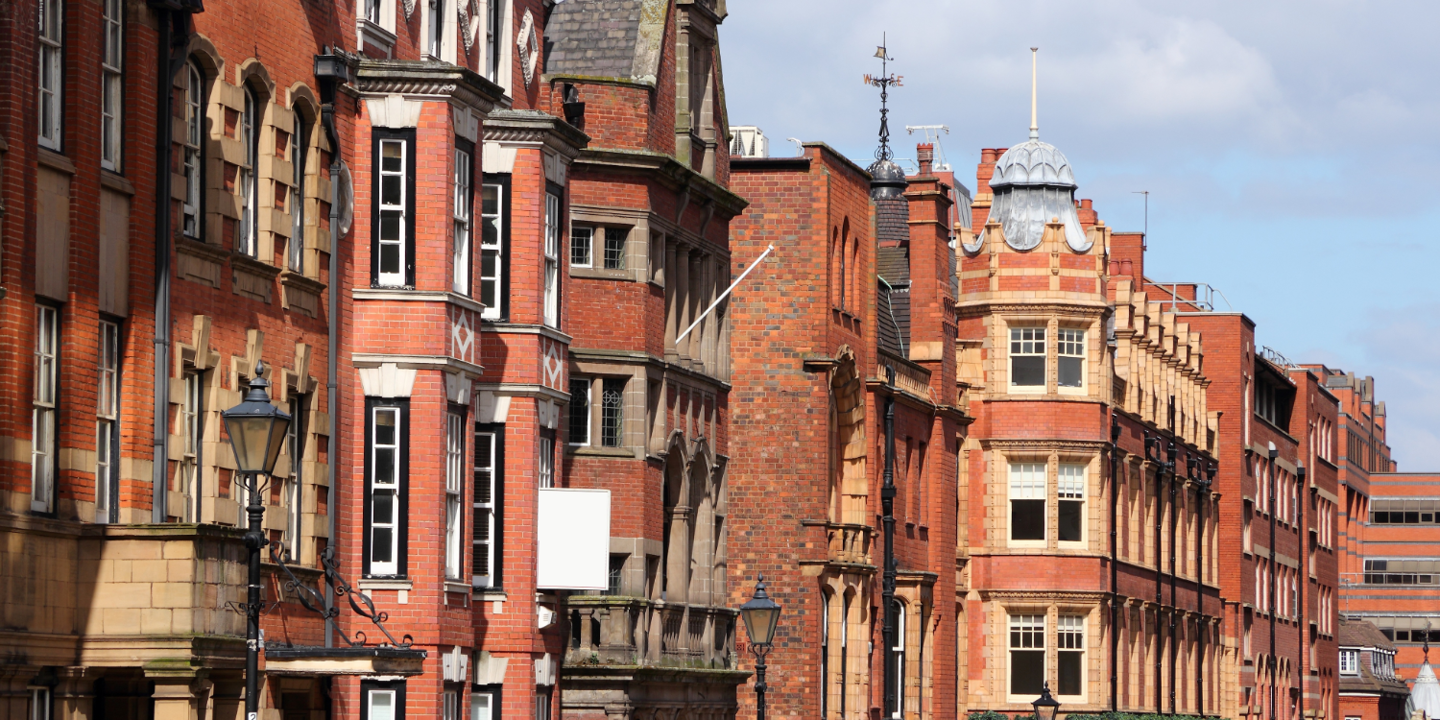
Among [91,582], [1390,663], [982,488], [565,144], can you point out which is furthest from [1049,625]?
[1390,663]

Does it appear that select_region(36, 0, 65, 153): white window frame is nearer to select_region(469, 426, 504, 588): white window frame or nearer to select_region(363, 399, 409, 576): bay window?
select_region(363, 399, 409, 576): bay window

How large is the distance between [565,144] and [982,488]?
3197 centimetres

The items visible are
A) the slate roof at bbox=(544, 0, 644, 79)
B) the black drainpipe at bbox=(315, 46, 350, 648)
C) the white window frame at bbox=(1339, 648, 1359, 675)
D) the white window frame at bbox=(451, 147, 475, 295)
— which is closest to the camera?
the black drainpipe at bbox=(315, 46, 350, 648)

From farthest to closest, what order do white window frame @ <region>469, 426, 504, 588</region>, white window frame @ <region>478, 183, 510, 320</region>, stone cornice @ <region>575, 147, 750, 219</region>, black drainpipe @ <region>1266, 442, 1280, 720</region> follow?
black drainpipe @ <region>1266, 442, 1280, 720</region>
stone cornice @ <region>575, 147, 750, 219</region>
white window frame @ <region>478, 183, 510, 320</region>
white window frame @ <region>469, 426, 504, 588</region>

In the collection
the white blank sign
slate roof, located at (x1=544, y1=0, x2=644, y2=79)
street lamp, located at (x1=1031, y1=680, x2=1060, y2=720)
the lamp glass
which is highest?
slate roof, located at (x1=544, y1=0, x2=644, y2=79)

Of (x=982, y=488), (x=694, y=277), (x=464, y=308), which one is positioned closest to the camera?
(x=464, y=308)

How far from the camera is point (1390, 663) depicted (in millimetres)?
136375

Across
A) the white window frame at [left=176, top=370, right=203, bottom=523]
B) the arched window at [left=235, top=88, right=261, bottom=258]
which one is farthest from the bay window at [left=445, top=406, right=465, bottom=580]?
the white window frame at [left=176, top=370, right=203, bottom=523]

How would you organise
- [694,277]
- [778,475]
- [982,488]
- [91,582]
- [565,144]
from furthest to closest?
[982,488]
[778,475]
[694,277]
[565,144]
[91,582]

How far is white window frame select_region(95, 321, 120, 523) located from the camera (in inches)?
1093

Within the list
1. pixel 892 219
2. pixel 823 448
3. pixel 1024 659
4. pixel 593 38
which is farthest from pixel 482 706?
pixel 892 219

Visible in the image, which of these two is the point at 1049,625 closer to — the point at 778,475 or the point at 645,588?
the point at 778,475

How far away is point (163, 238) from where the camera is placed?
29.1 m

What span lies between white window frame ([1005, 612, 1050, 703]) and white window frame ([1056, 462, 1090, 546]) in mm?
2266
